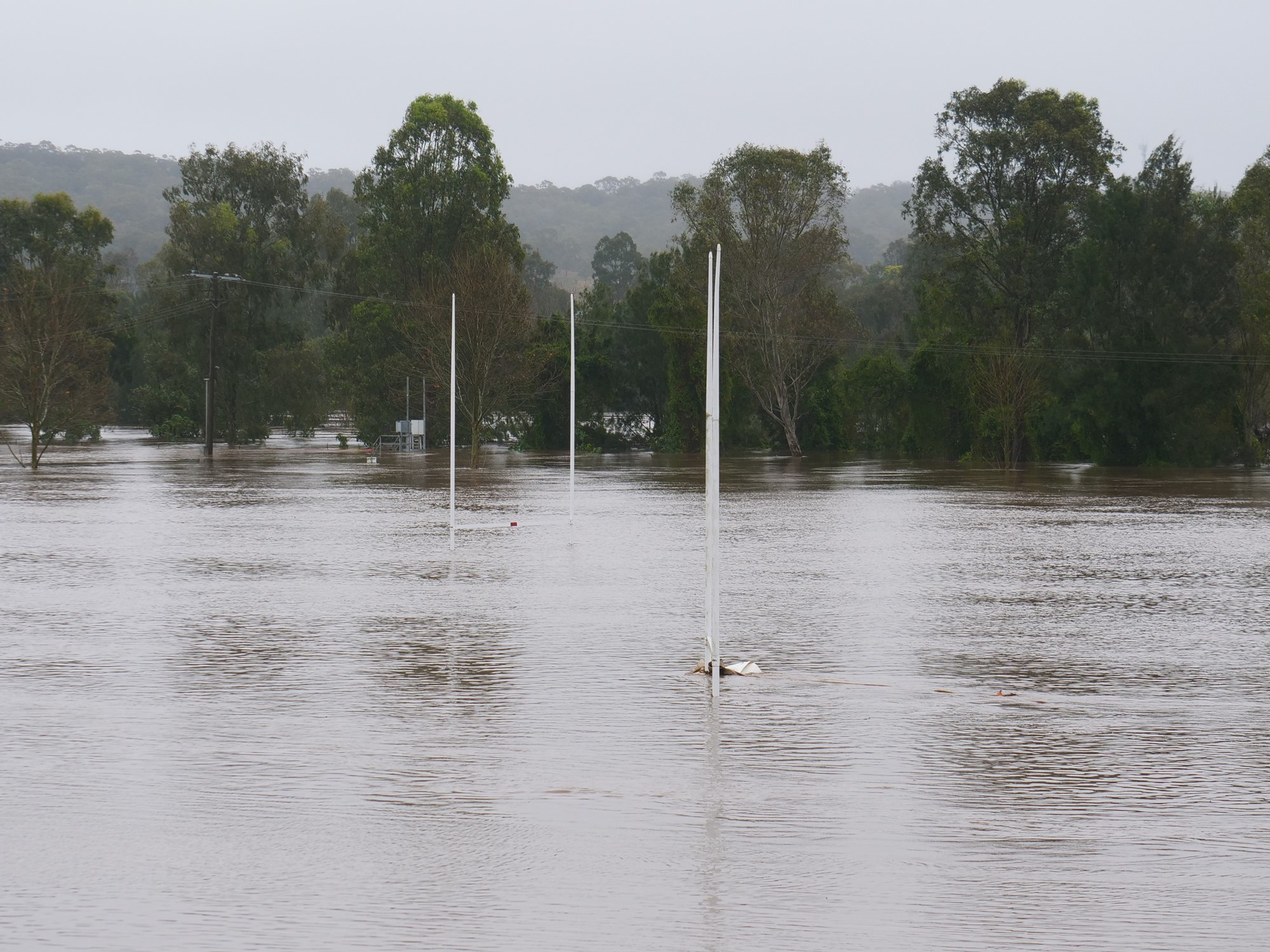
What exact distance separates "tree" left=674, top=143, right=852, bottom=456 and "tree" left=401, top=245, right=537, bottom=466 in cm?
1028

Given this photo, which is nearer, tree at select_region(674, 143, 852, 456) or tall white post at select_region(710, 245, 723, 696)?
tall white post at select_region(710, 245, 723, 696)

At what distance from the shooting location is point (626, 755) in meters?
7.07

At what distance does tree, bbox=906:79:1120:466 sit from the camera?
65125 millimetres

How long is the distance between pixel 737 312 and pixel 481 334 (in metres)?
16.9

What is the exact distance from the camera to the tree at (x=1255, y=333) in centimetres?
5712

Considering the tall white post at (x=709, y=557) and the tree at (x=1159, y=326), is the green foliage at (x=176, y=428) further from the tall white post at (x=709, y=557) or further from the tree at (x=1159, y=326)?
the tall white post at (x=709, y=557)

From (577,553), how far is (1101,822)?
41.7 ft

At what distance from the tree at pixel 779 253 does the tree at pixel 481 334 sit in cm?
1028

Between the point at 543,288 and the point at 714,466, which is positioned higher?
the point at 543,288

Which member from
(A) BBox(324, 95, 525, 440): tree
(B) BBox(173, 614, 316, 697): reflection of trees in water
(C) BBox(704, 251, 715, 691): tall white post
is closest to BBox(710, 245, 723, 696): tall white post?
(C) BBox(704, 251, 715, 691): tall white post

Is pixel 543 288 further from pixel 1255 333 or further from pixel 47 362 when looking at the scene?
pixel 47 362

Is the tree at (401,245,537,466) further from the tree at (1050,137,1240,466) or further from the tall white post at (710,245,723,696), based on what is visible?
the tall white post at (710,245,723,696)

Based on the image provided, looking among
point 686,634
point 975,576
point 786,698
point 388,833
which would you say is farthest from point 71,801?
point 975,576

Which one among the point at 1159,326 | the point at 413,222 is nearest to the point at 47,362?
the point at 413,222
